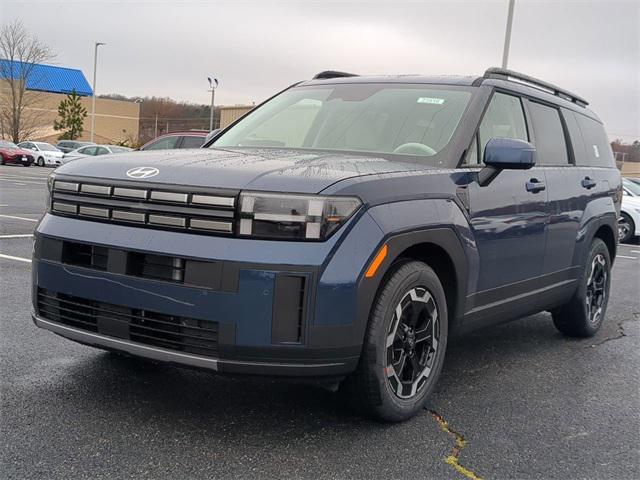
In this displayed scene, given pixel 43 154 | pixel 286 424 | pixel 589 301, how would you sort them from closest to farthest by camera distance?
pixel 286 424
pixel 589 301
pixel 43 154

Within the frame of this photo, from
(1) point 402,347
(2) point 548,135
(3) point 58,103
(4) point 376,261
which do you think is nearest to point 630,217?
(2) point 548,135

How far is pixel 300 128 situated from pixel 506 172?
137 centimetres

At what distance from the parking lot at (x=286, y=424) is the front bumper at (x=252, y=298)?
23 cm

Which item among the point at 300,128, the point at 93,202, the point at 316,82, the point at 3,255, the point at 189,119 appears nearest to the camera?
the point at 93,202

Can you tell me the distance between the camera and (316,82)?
5215mm

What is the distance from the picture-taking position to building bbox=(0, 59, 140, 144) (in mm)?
61963

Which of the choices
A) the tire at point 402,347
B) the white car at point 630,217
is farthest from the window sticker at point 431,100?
the white car at point 630,217

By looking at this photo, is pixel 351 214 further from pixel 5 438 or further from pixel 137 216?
pixel 5 438

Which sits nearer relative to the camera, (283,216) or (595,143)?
(283,216)

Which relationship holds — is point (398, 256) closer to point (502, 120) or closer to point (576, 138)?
point (502, 120)

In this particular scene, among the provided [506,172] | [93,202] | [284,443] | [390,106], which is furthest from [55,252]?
[506,172]

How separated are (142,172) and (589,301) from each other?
13.3ft

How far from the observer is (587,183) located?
5.56 metres

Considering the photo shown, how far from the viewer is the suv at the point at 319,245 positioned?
303cm
